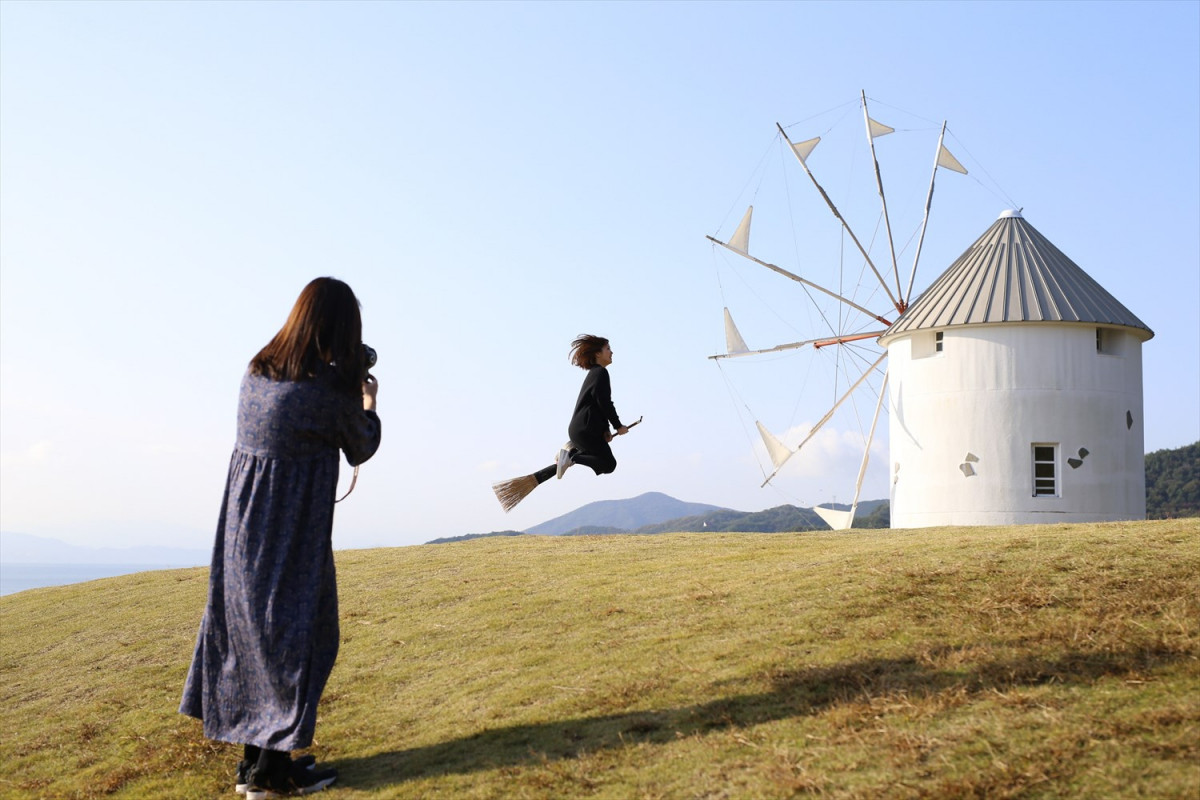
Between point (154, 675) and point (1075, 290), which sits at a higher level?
point (1075, 290)

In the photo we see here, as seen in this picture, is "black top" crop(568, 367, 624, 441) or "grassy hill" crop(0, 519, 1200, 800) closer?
"grassy hill" crop(0, 519, 1200, 800)

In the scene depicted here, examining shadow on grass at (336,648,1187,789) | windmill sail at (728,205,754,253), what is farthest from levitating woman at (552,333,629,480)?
windmill sail at (728,205,754,253)

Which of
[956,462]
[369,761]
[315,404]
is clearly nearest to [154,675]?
[369,761]

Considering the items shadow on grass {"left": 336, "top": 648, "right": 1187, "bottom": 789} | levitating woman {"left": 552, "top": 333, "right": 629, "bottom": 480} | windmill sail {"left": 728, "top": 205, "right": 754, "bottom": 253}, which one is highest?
windmill sail {"left": 728, "top": 205, "right": 754, "bottom": 253}

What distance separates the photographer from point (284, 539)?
21.3 feet

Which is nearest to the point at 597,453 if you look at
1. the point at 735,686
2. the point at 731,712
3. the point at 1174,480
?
the point at 735,686

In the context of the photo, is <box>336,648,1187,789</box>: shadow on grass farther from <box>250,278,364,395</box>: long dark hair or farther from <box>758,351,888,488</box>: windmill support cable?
<box>758,351,888,488</box>: windmill support cable

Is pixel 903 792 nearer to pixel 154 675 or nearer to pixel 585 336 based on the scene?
pixel 585 336

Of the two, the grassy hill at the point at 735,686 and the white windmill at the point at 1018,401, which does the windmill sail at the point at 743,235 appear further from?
the grassy hill at the point at 735,686

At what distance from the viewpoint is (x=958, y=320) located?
24.3m

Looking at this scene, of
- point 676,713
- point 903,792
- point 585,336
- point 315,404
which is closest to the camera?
point 903,792

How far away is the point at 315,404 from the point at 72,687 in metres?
7.00

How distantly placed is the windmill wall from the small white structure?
23mm

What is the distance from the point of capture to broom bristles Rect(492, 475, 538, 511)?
1205 centimetres
